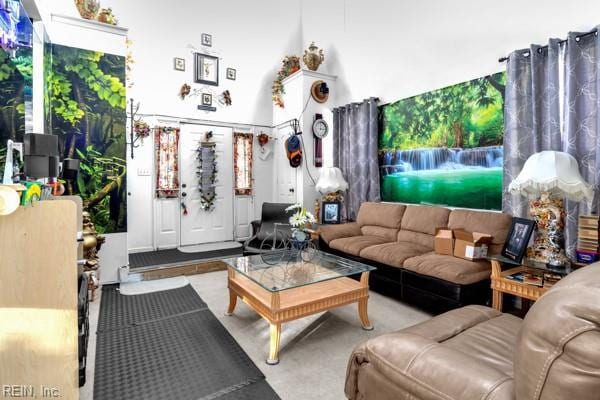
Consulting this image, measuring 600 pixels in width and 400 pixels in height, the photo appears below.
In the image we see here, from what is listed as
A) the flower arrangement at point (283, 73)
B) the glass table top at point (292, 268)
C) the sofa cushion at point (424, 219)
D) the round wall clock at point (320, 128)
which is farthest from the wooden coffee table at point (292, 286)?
the flower arrangement at point (283, 73)

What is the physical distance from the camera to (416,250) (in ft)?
10.7

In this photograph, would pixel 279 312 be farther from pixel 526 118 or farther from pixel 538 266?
pixel 526 118

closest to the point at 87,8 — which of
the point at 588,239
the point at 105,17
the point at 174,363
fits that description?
the point at 105,17

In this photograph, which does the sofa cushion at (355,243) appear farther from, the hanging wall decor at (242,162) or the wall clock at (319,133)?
the hanging wall decor at (242,162)

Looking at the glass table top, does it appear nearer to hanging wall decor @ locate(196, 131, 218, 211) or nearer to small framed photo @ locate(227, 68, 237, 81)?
hanging wall decor @ locate(196, 131, 218, 211)

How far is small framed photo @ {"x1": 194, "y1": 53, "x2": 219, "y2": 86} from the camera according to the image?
17.0 feet

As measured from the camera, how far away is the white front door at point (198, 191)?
17.2ft

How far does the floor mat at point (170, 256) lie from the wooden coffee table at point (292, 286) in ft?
5.56

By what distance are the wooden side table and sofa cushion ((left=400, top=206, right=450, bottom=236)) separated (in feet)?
3.01

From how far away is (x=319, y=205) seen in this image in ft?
16.9

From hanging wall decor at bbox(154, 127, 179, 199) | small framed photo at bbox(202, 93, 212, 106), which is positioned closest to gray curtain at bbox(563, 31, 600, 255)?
small framed photo at bbox(202, 93, 212, 106)

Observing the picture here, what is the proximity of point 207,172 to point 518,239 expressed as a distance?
4.40 metres

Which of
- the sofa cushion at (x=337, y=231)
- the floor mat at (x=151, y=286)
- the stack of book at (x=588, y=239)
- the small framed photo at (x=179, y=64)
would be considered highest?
the small framed photo at (x=179, y=64)

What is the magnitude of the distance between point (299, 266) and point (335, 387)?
1.14 m
